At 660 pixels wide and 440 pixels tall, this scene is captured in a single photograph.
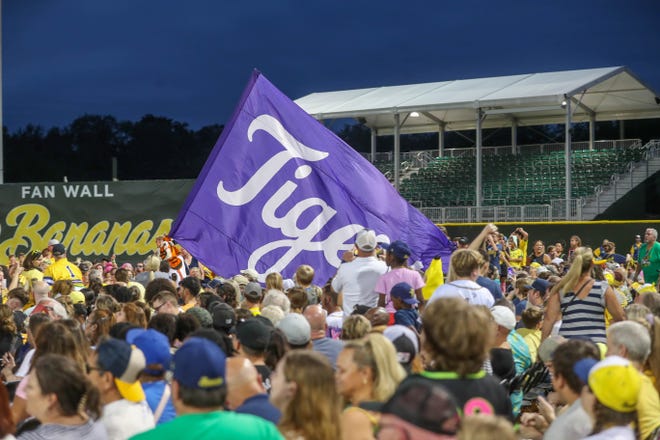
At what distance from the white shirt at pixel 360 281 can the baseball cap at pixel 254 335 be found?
11.1 feet

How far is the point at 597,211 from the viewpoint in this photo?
119 feet

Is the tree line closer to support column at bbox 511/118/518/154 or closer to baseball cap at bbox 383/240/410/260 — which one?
support column at bbox 511/118/518/154

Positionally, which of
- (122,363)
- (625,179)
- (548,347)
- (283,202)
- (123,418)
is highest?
(625,179)

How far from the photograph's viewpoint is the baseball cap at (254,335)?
577 cm

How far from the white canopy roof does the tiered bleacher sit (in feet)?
6.31

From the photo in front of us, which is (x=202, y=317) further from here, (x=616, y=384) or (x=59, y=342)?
(x=616, y=384)

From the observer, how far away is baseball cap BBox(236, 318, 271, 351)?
5766 mm

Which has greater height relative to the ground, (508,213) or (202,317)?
(508,213)

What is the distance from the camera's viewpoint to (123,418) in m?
4.70

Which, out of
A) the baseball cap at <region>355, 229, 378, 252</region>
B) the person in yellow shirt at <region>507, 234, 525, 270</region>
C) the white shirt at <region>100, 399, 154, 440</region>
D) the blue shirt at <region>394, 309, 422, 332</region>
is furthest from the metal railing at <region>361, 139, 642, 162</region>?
the white shirt at <region>100, 399, 154, 440</region>

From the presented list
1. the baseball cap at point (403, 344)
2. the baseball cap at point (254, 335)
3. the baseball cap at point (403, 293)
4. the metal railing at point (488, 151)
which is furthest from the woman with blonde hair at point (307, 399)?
the metal railing at point (488, 151)

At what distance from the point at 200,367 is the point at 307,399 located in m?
0.63

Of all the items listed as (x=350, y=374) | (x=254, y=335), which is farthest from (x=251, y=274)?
(x=350, y=374)

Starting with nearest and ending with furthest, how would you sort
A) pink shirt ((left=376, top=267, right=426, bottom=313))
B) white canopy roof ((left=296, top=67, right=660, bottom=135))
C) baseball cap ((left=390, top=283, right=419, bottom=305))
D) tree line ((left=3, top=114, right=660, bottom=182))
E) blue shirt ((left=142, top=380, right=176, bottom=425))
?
blue shirt ((left=142, top=380, right=176, bottom=425)) → baseball cap ((left=390, top=283, right=419, bottom=305)) → pink shirt ((left=376, top=267, right=426, bottom=313)) → white canopy roof ((left=296, top=67, right=660, bottom=135)) → tree line ((left=3, top=114, right=660, bottom=182))
